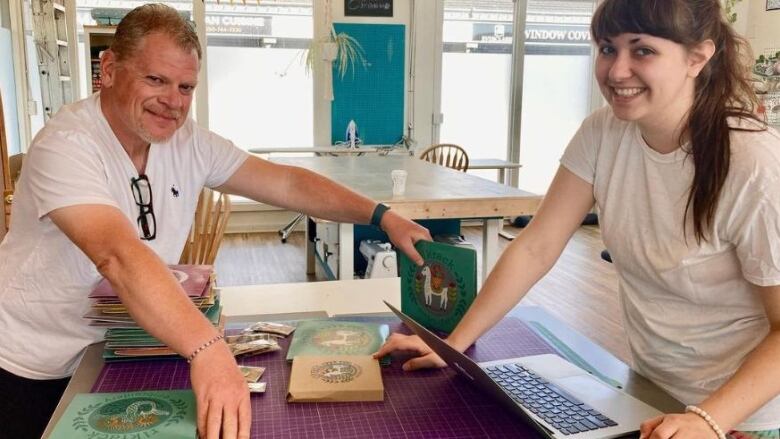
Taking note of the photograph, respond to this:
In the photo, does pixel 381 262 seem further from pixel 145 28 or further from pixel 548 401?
pixel 548 401

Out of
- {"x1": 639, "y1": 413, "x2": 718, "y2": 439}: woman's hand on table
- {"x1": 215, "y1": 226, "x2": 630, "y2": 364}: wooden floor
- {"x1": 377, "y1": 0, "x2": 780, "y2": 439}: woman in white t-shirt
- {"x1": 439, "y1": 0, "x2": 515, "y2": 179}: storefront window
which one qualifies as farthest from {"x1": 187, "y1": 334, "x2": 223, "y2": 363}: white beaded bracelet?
{"x1": 439, "y1": 0, "x2": 515, "y2": 179}: storefront window

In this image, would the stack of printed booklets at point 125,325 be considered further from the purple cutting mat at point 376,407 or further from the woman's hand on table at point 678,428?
the woman's hand on table at point 678,428

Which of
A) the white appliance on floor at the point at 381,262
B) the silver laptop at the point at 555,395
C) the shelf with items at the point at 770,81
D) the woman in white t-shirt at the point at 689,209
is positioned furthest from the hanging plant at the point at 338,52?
the silver laptop at the point at 555,395

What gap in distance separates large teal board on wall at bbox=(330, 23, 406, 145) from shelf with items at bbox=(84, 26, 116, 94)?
190 cm

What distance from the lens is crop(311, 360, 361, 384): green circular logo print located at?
43.3 inches

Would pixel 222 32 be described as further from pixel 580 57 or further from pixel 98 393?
pixel 98 393

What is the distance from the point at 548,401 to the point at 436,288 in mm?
399

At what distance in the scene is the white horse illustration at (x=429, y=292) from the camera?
1.40 meters

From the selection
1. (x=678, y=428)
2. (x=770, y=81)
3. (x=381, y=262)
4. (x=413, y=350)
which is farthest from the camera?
(x=770, y=81)

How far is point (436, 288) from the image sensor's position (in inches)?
55.5

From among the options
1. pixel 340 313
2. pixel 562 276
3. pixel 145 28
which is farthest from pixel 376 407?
pixel 562 276

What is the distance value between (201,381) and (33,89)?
4.79 metres

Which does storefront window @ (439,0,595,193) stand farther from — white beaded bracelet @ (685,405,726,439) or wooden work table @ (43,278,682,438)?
white beaded bracelet @ (685,405,726,439)

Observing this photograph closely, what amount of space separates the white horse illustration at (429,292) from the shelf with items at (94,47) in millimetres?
4725
